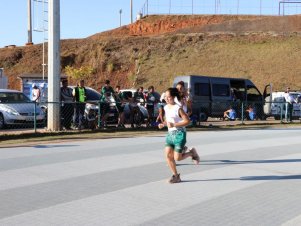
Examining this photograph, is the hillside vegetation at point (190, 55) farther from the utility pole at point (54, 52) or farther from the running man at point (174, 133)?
the running man at point (174, 133)

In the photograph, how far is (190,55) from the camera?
196ft

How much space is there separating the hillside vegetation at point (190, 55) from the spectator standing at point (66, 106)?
111 ft

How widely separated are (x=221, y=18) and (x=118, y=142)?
204 ft

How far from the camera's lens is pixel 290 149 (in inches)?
563

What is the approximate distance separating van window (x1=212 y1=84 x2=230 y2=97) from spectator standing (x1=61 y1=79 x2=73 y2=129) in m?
9.97

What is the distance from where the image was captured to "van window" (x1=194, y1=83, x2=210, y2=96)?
2680 centimetres

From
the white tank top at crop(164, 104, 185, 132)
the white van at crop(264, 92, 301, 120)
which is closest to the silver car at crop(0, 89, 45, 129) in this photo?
the white tank top at crop(164, 104, 185, 132)

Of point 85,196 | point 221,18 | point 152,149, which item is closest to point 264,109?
point 152,149

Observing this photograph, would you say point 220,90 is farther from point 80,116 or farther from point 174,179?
point 174,179

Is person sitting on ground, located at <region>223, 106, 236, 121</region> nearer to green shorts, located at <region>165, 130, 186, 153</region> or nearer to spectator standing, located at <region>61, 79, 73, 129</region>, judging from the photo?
spectator standing, located at <region>61, 79, 73, 129</region>

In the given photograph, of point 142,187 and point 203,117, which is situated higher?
point 203,117

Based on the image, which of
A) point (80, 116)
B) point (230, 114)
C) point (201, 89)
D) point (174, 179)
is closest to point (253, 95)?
point (201, 89)

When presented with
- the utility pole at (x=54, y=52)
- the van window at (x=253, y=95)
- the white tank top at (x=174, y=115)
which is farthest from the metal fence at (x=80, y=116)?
the white tank top at (x=174, y=115)

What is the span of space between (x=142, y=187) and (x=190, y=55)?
51.9m
